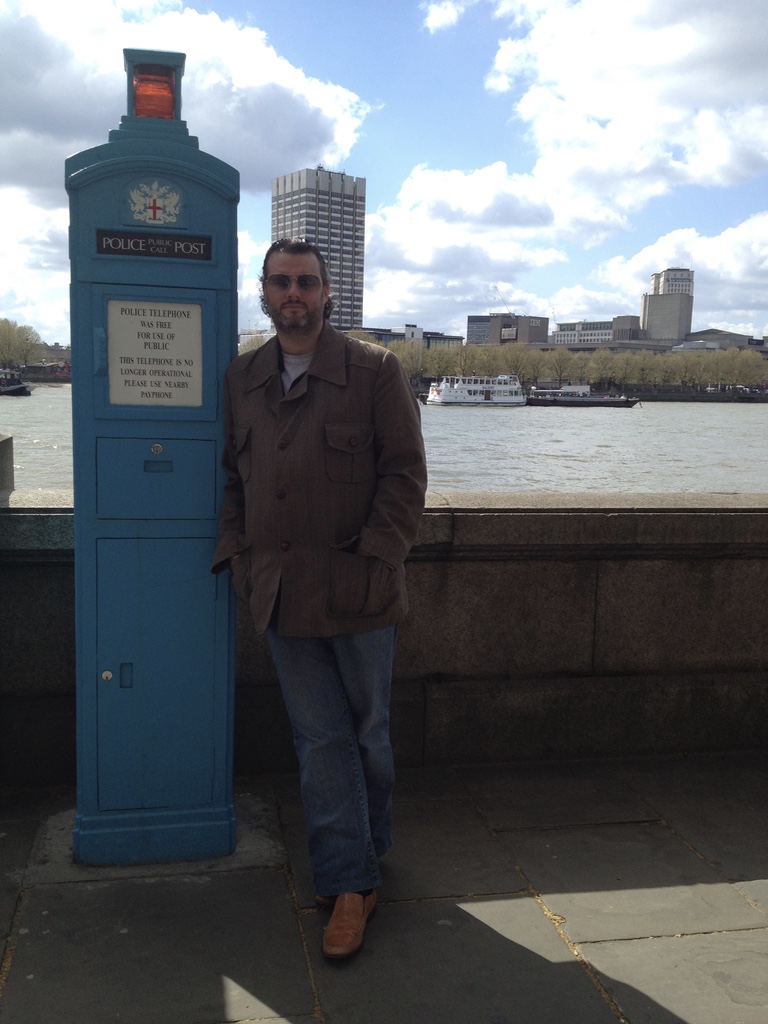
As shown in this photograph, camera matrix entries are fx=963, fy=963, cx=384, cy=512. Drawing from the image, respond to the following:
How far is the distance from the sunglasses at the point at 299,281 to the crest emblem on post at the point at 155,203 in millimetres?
395

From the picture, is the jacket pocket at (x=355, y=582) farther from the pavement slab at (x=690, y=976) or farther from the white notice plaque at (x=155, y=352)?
the pavement slab at (x=690, y=976)

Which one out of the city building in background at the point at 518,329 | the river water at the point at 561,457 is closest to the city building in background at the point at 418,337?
the city building in background at the point at 518,329

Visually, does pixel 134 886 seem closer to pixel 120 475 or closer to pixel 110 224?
pixel 120 475

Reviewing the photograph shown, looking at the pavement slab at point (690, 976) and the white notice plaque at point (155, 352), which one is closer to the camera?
the pavement slab at point (690, 976)

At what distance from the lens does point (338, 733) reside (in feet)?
8.68

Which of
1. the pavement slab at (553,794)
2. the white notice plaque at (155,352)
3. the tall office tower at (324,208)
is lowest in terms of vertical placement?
the pavement slab at (553,794)

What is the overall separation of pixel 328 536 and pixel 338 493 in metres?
0.12

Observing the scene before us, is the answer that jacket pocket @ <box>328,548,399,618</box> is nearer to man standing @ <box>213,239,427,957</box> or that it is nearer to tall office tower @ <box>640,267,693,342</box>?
man standing @ <box>213,239,427,957</box>

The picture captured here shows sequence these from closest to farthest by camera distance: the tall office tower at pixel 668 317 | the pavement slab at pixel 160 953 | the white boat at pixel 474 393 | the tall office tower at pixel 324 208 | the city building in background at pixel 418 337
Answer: the pavement slab at pixel 160 953, the tall office tower at pixel 324 208, the white boat at pixel 474 393, the city building in background at pixel 418 337, the tall office tower at pixel 668 317

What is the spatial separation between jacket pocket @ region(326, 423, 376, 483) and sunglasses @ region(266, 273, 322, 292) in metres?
0.38

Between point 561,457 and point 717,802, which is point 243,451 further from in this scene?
point 561,457

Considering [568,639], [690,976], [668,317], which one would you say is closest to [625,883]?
[690,976]

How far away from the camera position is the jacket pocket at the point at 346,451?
8.22 feet

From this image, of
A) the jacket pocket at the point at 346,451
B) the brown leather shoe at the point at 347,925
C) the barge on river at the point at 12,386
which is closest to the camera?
the brown leather shoe at the point at 347,925
